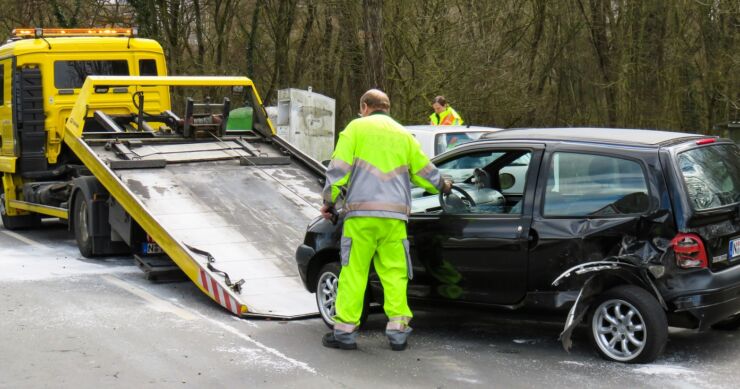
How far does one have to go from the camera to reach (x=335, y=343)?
7.08 meters

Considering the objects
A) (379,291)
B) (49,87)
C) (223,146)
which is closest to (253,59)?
(49,87)

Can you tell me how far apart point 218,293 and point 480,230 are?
96.3 inches

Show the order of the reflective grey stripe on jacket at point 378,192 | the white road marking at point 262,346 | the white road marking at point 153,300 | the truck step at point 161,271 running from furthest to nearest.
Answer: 1. the truck step at point 161,271
2. the white road marking at point 153,300
3. the reflective grey stripe on jacket at point 378,192
4. the white road marking at point 262,346

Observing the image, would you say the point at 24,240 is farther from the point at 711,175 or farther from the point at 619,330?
the point at 711,175

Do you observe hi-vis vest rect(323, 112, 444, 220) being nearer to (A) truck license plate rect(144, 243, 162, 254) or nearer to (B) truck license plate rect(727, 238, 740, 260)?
(B) truck license plate rect(727, 238, 740, 260)

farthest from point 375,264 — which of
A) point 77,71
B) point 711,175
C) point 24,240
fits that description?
point 77,71

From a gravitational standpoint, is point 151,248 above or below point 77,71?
below

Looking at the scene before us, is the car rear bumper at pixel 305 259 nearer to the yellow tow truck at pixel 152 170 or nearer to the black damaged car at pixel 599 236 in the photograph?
the yellow tow truck at pixel 152 170

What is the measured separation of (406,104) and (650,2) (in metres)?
6.78

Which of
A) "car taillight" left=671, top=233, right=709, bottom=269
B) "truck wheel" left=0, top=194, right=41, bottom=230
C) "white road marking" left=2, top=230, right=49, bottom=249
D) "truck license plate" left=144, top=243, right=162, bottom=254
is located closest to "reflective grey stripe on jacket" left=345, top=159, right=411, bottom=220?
"car taillight" left=671, top=233, right=709, bottom=269

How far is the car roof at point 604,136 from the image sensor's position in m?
6.51

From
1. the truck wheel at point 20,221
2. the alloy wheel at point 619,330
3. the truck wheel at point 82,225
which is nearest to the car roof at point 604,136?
the alloy wheel at point 619,330

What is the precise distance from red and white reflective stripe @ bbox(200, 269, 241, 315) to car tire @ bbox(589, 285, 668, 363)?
2.96m

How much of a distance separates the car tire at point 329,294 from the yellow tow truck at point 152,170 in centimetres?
39
